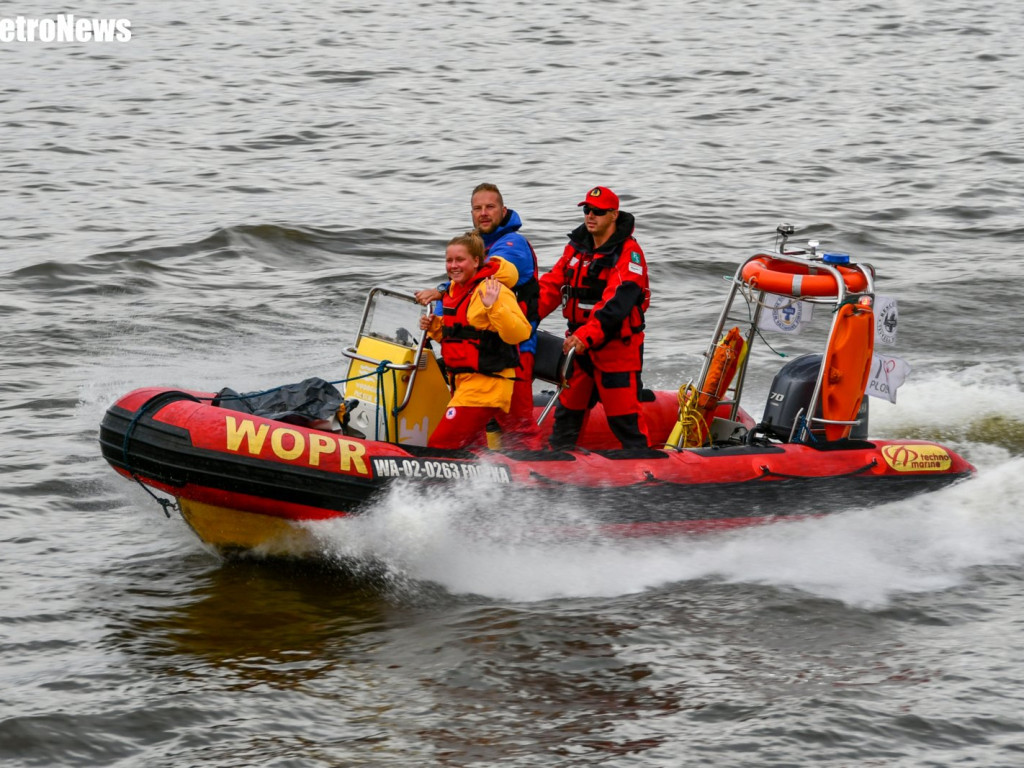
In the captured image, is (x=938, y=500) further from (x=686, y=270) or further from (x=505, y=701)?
(x=686, y=270)

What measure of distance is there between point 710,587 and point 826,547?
0.81 metres

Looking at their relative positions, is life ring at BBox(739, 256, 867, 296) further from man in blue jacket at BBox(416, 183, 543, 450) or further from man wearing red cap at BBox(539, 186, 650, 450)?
man in blue jacket at BBox(416, 183, 543, 450)

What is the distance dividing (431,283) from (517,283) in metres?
5.32

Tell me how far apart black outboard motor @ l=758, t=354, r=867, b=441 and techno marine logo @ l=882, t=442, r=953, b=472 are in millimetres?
218

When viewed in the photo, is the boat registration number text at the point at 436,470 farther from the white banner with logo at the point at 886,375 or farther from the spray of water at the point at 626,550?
the white banner with logo at the point at 886,375

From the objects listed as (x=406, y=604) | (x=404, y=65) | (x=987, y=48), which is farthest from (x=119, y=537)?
(x=987, y=48)

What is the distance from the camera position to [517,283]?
705 centimetres

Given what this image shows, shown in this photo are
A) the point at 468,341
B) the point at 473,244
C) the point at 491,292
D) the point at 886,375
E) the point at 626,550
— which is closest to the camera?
the point at 491,292

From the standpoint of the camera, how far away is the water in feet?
19.3

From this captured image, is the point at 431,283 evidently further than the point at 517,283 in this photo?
Yes

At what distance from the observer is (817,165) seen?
1675 centimetres

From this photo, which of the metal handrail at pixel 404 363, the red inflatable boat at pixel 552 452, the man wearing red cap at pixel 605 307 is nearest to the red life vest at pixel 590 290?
the man wearing red cap at pixel 605 307

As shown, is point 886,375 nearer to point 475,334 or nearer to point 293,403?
point 475,334

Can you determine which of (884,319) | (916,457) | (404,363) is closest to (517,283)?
(404,363)
